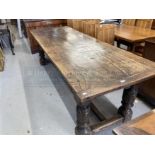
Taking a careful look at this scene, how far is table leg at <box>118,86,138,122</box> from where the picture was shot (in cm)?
155

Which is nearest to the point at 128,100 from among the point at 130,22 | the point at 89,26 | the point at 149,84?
the point at 149,84

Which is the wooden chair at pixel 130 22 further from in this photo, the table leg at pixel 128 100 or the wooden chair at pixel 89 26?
the table leg at pixel 128 100

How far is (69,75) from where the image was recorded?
1.28 m

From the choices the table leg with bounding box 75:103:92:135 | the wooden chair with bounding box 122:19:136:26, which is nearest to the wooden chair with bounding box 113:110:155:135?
the table leg with bounding box 75:103:92:135

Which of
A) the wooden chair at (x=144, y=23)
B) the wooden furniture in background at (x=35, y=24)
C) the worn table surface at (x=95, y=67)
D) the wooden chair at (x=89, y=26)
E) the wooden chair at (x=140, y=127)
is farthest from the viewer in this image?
the wooden furniture in background at (x=35, y=24)

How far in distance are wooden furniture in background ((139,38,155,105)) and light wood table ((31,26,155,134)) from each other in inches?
11.8

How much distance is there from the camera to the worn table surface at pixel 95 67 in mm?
1134

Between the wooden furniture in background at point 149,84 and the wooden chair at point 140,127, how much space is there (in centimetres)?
111

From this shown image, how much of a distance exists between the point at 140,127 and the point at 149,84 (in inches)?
50.2

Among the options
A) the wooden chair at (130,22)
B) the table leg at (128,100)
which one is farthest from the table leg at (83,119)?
Answer: the wooden chair at (130,22)

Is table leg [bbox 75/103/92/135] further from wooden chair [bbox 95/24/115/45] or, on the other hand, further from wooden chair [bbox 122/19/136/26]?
wooden chair [bbox 122/19/136/26]

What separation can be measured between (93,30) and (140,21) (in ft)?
3.86

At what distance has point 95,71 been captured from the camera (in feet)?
4.38
